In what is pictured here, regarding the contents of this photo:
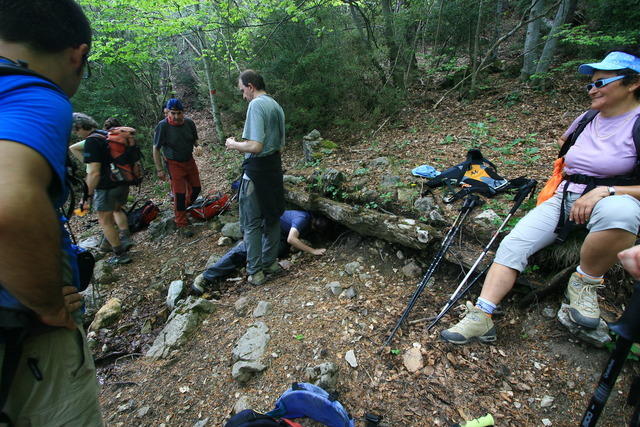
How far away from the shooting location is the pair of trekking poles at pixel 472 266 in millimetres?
2752

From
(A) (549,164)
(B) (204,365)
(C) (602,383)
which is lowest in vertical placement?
(B) (204,365)

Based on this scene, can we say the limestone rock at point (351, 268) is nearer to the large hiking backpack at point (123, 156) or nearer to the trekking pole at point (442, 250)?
the trekking pole at point (442, 250)

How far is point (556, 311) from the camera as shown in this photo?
259 centimetres

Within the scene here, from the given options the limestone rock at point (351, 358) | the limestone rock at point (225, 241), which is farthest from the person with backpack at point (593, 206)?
the limestone rock at point (225, 241)

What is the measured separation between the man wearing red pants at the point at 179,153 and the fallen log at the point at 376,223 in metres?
2.72

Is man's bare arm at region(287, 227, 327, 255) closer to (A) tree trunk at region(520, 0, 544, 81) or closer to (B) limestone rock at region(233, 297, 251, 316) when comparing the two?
(B) limestone rock at region(233, 297, 251, 316)

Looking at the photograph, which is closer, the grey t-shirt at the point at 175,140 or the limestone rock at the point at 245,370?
the limestone rock at the point at 245,370

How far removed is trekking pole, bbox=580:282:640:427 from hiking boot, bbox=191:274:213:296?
431 cm

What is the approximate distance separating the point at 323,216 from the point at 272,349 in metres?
2.46

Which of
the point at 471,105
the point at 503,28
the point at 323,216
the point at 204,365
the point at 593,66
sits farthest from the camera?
the point at 503,28

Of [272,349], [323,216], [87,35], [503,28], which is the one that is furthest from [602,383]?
[503,28]

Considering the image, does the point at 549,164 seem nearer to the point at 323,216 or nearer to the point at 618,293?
the point at 618,293

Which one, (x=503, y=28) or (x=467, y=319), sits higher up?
(x=503, y=28)

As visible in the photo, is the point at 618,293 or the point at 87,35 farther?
the point at 618,293
